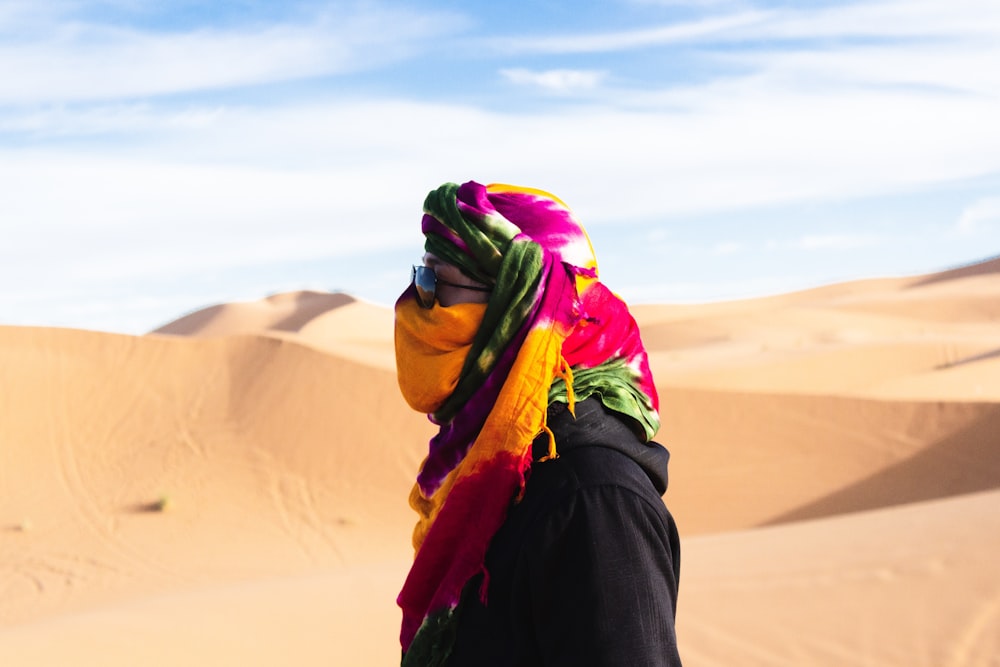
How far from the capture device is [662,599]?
2.04m

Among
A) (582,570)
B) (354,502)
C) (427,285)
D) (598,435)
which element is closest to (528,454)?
(598,435)

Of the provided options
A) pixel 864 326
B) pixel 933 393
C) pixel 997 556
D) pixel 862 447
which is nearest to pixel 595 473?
pixel 997 556

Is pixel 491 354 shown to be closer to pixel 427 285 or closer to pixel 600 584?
pixel 427 285

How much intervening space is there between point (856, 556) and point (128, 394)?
14471 mm

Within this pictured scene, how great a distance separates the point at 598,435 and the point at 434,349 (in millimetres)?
397

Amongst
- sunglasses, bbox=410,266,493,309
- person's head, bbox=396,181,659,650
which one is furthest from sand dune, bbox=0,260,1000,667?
sunglasses, bbox=410,266,493,309

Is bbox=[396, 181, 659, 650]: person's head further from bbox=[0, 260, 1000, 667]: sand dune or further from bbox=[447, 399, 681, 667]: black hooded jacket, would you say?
bbox=[0, 260, 1000, 667]: sand dune

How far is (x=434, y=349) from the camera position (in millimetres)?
2311

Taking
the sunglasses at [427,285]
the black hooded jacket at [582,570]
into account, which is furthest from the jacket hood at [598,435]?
the sunglasses at [427,285]

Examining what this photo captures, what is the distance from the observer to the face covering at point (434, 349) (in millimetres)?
2260

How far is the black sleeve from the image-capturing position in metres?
1.98

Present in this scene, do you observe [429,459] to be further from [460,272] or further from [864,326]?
[864,326]

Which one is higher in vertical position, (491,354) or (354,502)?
(491,354)

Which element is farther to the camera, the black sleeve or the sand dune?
the sand dune
